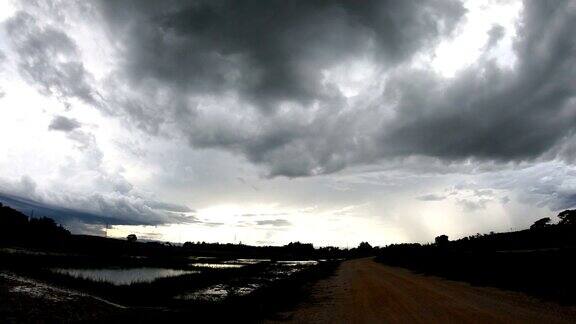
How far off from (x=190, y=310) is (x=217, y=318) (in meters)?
3.35

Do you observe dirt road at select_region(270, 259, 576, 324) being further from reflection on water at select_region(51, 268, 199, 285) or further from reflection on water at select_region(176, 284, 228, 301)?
reflection on water at select_region(51, 268, 199, 285)

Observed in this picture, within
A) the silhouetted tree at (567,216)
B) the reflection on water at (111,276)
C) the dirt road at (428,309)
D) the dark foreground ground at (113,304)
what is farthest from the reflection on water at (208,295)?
the silhouetted tree at (567,216)

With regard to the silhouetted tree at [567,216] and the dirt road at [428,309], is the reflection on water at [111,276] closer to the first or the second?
the dirt road at [428,309]

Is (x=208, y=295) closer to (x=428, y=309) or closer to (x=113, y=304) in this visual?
(x=113, y=304)

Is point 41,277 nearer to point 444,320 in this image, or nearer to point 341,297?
point 341,297

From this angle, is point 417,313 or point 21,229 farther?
point 21,229

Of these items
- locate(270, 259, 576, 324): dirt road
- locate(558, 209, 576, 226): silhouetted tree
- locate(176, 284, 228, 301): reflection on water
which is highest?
locate(558, 209, 576, 226): silhouetted tree

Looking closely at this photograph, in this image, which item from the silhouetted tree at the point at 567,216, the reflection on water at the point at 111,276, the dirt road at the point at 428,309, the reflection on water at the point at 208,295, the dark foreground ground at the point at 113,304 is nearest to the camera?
the dirt road at the point at 428,309

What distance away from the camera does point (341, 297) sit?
2712 centimetres

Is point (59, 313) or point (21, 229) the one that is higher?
point (21, 229)

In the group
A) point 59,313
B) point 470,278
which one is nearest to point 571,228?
point 470,278

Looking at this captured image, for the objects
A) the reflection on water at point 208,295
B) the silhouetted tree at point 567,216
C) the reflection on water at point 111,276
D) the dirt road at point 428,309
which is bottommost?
the reflection on water at point 208,295

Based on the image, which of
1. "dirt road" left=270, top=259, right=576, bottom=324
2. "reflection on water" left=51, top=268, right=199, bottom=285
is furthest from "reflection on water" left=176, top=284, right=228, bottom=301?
"reflection on water" left=51, top=268, right=199, bottom=285

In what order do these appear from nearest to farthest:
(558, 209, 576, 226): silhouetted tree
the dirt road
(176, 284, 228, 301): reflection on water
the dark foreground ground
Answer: the dirt road
the dark foreground ground
(176, 284, 228, 301): reflection on water
(558, 209, 576, 226): silhouetted tree
